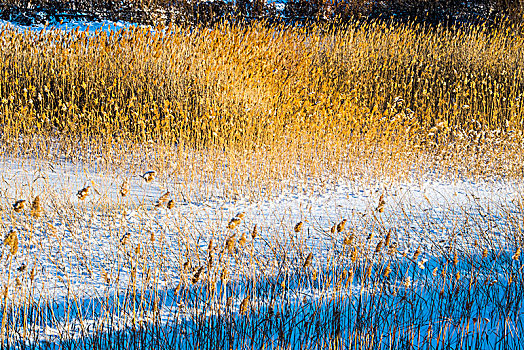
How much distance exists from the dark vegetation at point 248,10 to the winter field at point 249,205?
14.0ft

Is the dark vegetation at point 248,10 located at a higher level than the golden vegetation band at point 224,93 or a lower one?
higher

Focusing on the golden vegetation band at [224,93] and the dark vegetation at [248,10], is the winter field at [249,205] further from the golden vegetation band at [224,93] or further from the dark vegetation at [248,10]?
the dark vegetation at [248,10]

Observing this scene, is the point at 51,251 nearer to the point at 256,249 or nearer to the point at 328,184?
the point at 256,249

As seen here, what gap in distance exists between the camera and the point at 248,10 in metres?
12.3

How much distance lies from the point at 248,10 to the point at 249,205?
393 inches

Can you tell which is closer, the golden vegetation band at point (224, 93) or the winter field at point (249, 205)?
the winter field at point (249, 205)

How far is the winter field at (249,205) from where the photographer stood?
1.86 metres

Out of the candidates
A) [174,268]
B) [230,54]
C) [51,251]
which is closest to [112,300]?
[174,268]

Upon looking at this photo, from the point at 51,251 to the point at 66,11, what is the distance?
10.8m

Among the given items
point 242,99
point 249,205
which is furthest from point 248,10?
point 249,205

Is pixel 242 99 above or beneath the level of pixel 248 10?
beneath

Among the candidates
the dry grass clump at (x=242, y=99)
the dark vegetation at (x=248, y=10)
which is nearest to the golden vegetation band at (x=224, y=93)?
the dry grass clump at (x=242, y=99)

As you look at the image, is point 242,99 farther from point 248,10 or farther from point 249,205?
point 248,10

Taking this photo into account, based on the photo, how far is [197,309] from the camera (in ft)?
6.36
